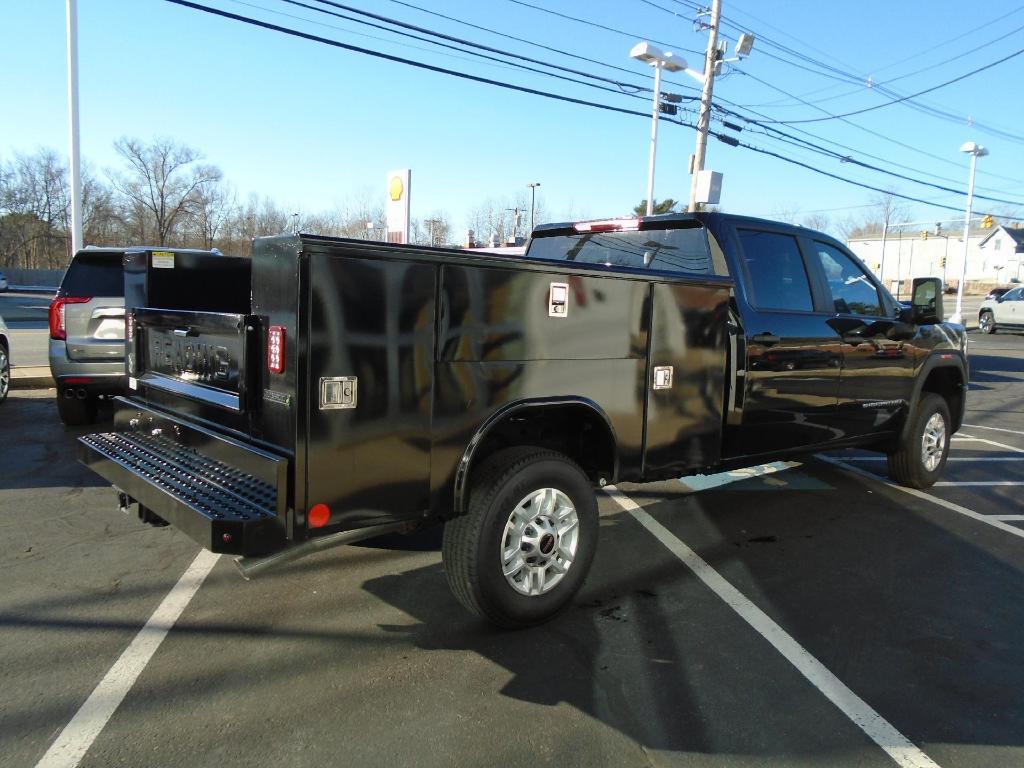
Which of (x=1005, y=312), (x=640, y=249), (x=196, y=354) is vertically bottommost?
(x=196, y=354)

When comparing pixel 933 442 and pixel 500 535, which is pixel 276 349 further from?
pixel 933 442

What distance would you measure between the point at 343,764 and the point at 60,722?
44.9 inches

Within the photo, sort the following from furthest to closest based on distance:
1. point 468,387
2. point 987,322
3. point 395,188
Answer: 1. point 987,322
2. point 395,188
3. point 468,387

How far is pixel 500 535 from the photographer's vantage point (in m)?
3.45

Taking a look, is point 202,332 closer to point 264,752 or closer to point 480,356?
point 480,356

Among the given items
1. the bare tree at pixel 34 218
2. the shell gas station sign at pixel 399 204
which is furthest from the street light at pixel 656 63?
the bare tree at pixel 34 218

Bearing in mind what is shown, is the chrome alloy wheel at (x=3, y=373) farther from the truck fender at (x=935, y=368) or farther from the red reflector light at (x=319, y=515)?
the truck fender at (x=935, y=368)

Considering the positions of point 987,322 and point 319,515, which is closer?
point 319,515

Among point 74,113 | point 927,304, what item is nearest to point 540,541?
point 927,304

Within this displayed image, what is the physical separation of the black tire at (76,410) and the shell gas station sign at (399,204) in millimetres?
4411

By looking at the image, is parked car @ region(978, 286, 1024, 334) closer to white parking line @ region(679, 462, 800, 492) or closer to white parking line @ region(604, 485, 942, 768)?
white parking line @ region(679, 462, 800, 492)

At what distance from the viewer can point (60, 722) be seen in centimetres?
282

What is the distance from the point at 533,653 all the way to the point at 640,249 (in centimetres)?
298

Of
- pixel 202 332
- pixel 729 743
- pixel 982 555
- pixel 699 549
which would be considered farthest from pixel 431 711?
pixel 982 555
